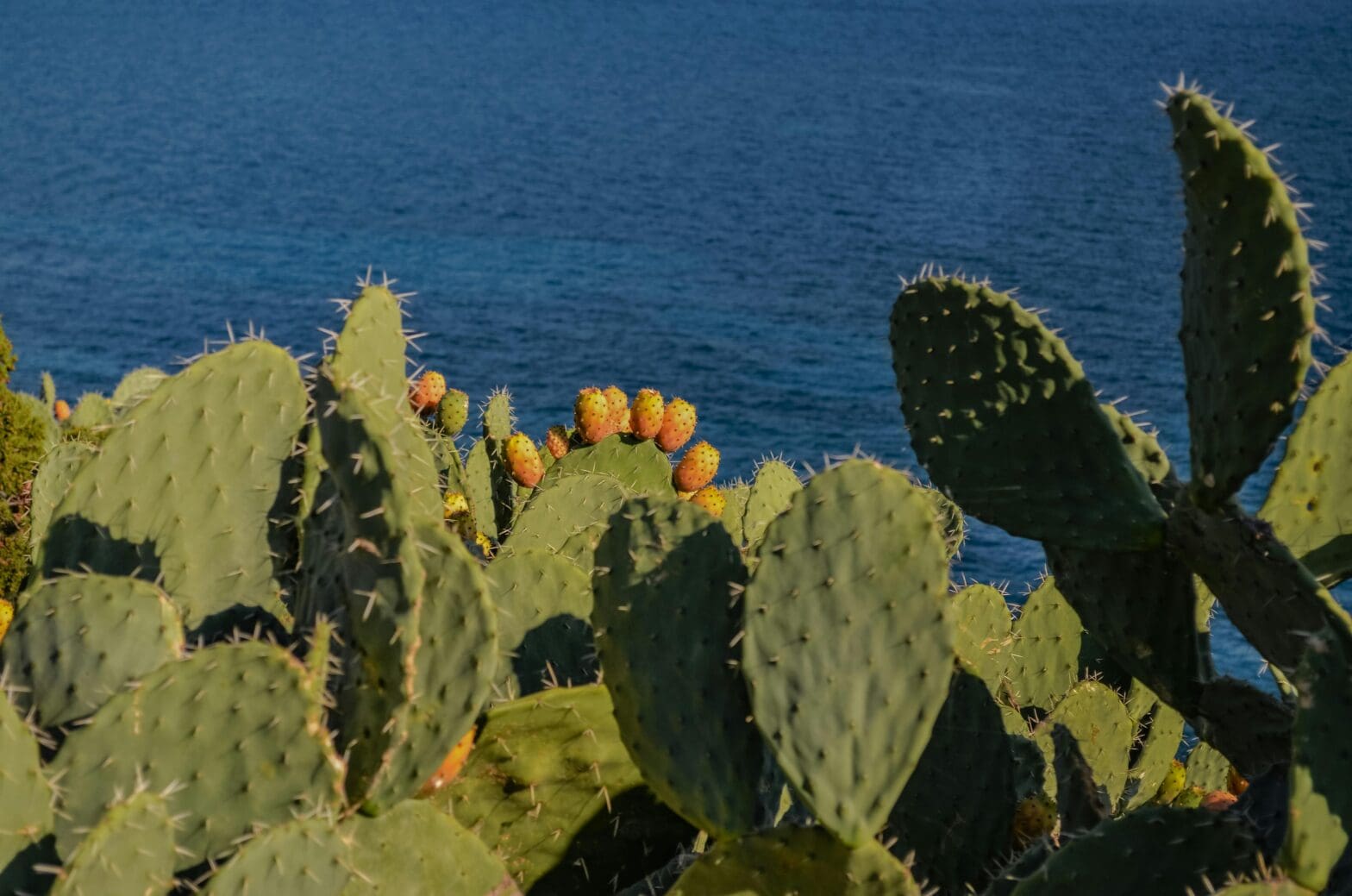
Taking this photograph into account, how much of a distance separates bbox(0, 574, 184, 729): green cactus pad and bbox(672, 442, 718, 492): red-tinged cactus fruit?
2.00 metres

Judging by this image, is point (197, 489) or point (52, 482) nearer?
point (197, 489)

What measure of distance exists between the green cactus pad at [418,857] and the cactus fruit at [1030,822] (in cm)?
67

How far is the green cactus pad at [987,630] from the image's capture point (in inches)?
89.6

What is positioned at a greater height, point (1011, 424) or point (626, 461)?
point (1011, 424)

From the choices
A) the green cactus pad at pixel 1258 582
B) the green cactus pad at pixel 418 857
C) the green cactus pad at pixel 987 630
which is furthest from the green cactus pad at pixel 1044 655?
the green cactus pad at pixel 418 857

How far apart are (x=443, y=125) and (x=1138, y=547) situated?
3285 centimetres

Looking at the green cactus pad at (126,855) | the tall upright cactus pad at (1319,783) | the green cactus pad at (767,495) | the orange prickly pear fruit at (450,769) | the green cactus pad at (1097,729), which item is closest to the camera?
the green cactus pad at (126,855)

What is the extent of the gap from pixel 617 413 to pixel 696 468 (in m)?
0.21

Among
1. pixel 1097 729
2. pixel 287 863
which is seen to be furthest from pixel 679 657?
pixel 1097 729

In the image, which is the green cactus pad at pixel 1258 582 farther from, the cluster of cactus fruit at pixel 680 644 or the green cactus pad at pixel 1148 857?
the green cactus pad at pixel 1148 857

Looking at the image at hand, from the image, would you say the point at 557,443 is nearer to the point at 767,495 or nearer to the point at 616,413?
the point at 616,413

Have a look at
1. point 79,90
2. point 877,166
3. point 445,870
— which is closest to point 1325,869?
point 445,870

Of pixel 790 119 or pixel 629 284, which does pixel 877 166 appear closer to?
pixel 790 119

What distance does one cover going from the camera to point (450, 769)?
Answer: 1.44m
